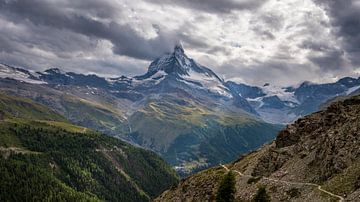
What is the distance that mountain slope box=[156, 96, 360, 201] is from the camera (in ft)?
257

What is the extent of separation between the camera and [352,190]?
233 feet

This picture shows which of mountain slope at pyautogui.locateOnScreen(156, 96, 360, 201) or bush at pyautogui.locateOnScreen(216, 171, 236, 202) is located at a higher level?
mountain slope at pyautogui.locateOnScreen(156, 96, 360, 201)

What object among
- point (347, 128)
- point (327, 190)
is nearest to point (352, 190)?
point (327, 190)

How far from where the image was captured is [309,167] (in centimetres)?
9369

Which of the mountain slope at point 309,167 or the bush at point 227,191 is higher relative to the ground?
the mountain slope at point 309,167

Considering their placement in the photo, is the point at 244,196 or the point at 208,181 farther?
the point at 208,181

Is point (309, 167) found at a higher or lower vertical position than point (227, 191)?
higher

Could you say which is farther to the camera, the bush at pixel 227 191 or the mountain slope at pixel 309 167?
the bush at pixel 227 191

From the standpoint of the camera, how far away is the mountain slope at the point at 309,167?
257 feet

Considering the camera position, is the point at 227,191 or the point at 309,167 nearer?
the point at 227,191

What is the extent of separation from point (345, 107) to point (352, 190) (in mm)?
47134

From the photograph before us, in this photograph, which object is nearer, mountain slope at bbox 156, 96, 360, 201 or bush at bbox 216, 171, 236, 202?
mountain slope at bbox 156, 96, 360, 201

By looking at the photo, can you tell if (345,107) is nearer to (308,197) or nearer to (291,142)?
(291,142)

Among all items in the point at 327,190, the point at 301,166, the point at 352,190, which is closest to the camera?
the point at 352,190
